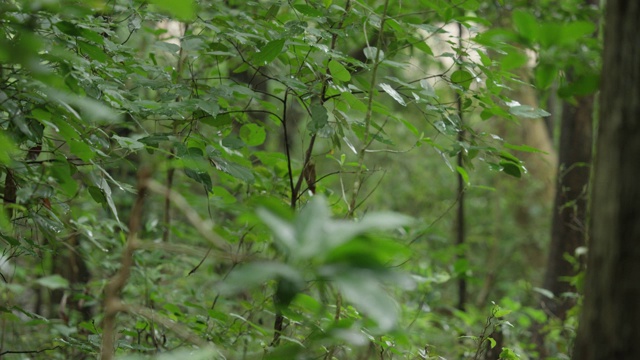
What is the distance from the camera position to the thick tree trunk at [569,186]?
544 centimetres

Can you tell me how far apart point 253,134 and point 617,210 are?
1853mm

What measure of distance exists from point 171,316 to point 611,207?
2.19m

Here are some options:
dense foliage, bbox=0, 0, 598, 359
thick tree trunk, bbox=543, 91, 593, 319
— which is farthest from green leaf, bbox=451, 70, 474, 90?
thick tree trunk, bbox=543, 91, 593, 319

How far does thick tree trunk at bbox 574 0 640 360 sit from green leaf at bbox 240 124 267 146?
5.76ft

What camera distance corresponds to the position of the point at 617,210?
1.01 m

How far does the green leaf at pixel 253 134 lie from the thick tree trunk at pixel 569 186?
342 centimetres

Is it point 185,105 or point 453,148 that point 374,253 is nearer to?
point 185,105

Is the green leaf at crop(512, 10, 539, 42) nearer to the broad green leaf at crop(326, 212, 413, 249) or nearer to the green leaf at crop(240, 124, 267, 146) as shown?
the broad green leaf at crop(326, 212, 413, 249)

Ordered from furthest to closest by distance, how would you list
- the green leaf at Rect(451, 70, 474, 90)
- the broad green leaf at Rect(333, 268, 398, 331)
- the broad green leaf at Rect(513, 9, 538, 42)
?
the green leaf at Rect(451, 70, 474, 90), the broad green leaf at Rect(513, 9, 538, 42), the broad green leaf at Rect(333, 268, 398, 331)

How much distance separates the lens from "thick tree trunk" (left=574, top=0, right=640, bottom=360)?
990mm

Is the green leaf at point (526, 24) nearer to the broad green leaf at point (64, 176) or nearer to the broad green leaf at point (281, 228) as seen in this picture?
the broad green leaf at point (281, 228)

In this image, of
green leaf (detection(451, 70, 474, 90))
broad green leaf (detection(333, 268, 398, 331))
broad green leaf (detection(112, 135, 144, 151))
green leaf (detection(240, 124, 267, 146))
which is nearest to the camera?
broad green leaf (detection(333, 268, 398, 331))

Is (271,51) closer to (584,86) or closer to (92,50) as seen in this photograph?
(92,50)

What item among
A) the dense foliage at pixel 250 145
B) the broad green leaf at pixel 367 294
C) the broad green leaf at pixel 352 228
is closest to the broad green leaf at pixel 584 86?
the dense foliage at pixel 250 145
